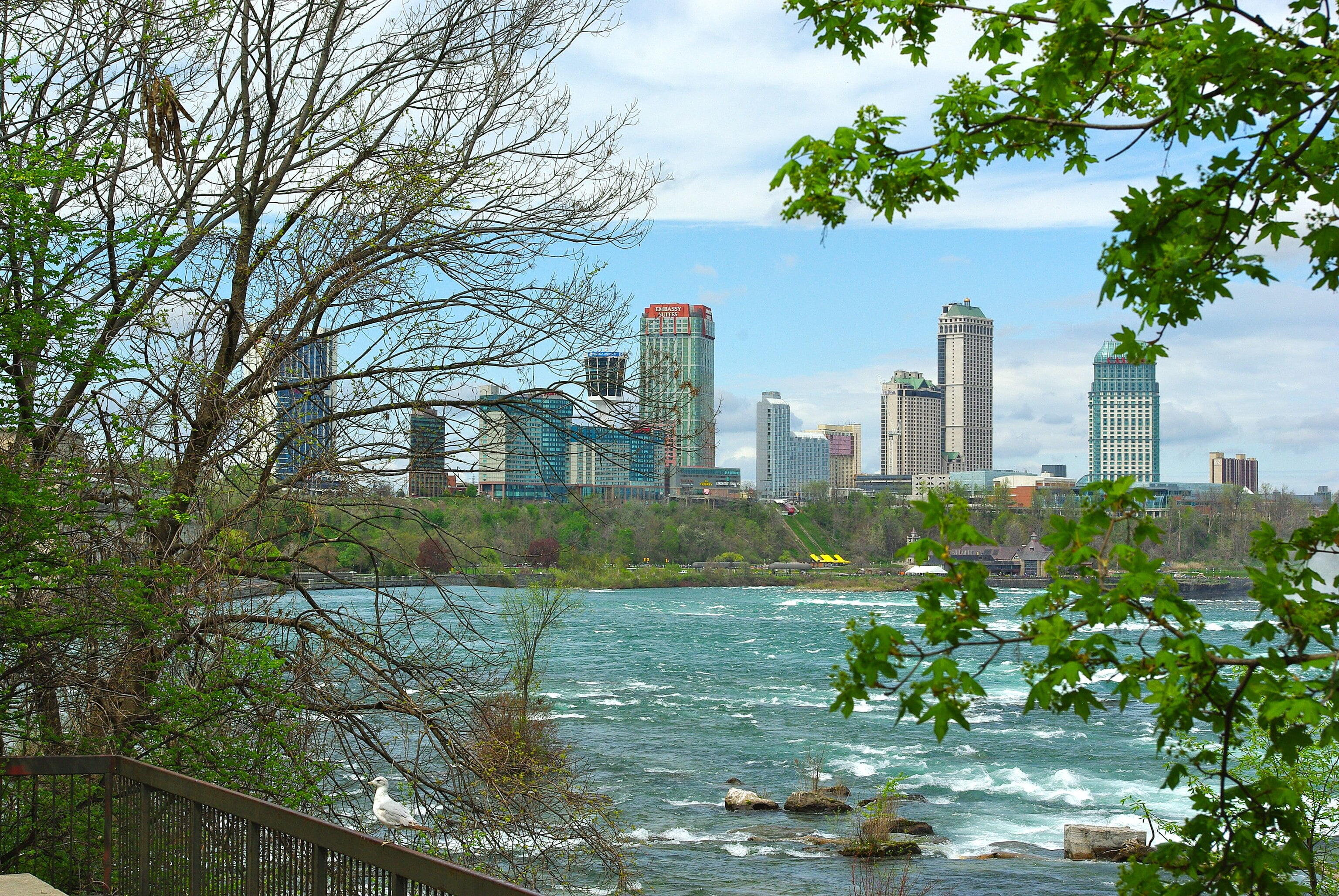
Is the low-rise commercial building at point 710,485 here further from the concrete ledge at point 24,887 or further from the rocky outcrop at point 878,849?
the concrete ledge at point 24,887

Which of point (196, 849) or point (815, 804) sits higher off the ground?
point (196, 849)

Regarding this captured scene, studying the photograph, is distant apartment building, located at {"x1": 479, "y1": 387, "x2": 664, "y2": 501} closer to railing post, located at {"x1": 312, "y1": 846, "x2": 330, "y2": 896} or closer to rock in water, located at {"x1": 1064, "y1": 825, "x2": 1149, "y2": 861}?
railing post, located at {"x1": 312, "y1": 846, "x2": 330, "y2": 896}

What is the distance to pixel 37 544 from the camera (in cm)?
696

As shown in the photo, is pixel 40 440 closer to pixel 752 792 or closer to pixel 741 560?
pixel 752 792

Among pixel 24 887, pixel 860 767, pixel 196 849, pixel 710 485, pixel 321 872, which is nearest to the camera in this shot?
pixel 321 872

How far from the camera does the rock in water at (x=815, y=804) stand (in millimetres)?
23922

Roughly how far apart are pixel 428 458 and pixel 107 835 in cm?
381

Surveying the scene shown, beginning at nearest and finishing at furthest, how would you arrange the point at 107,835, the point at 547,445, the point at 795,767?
1. the point at 107,835
2. the point at 547,445
3. the point at 795,767

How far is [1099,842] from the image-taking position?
21.2m

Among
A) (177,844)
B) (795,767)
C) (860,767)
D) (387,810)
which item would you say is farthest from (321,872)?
(860,767)

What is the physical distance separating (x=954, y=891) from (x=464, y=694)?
12757 millimetres

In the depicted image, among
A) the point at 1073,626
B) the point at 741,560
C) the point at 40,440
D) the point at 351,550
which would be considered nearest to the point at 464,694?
the point at 351,550

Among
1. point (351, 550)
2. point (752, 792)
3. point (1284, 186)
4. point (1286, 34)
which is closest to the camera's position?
point (1286, 34)

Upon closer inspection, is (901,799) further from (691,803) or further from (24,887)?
(24,887)
